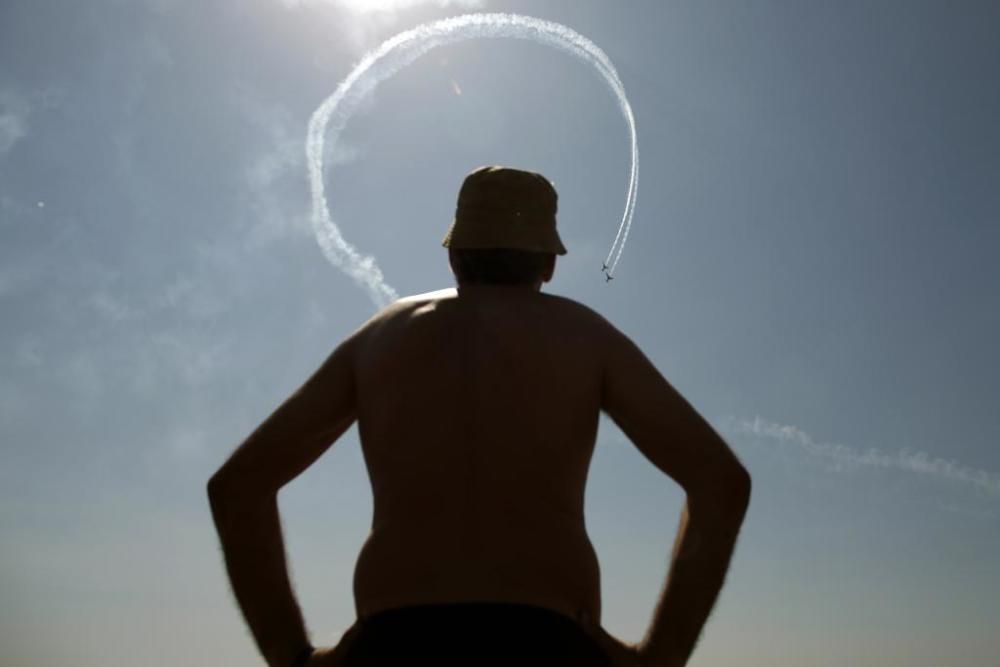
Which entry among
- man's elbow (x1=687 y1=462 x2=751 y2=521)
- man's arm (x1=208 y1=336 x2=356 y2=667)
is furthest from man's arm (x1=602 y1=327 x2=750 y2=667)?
man's arm (x1=208 y1=336 x2=356 y2=667)

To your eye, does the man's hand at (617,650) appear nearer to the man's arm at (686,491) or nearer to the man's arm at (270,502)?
the man's arm at (686,491)

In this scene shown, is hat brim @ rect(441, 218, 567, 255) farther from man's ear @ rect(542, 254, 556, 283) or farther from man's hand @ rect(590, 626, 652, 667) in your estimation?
man's hand @ rect(590, 626, 652, 667)

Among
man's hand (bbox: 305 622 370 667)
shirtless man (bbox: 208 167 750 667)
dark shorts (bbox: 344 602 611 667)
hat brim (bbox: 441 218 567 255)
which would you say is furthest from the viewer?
hat brim (bbox: 441 218 567 255)

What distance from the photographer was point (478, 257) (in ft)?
19.2

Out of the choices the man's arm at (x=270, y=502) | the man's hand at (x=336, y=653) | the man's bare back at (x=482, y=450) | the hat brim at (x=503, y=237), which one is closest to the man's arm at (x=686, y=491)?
the man's bare back at (x=482, y=450)

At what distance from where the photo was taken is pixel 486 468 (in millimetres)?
5102

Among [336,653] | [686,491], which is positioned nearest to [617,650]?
[686,491]

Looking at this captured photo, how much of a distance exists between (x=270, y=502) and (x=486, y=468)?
1483 mm

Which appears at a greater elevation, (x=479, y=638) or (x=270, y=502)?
(x=270, y=502)

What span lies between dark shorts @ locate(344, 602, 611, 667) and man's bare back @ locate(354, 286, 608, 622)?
0.20 ft

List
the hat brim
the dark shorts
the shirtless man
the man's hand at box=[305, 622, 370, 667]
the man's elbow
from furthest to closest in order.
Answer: the hat brim
the man's elbow
the man's hand at box=[305, 622, 370, 667]
the shirtless man
the dark shorts

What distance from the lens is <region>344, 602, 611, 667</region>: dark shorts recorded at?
4.80 meters

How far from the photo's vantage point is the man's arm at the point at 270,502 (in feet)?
18.5

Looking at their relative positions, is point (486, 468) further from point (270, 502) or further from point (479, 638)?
point (270, 502)
